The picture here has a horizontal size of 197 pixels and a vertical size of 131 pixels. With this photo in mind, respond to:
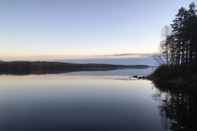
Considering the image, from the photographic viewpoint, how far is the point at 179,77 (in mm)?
60312

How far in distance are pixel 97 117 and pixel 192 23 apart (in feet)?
131

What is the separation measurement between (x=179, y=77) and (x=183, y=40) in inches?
438

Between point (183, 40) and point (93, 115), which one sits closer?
point (93, 115)

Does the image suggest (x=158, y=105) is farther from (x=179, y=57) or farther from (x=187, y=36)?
(x=179, y=57)

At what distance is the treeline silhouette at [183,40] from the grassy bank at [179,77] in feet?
10.5

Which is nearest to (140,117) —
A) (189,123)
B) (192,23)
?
A: (189,123)

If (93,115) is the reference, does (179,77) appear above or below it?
above

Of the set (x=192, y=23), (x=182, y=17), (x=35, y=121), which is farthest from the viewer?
(x=182, y=17)

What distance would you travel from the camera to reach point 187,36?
210 ft

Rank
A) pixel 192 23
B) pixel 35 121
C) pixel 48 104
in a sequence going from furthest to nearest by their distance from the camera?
pixel 192 23 → pixel 48 104 → pixel 35 121

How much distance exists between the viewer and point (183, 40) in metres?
68.1

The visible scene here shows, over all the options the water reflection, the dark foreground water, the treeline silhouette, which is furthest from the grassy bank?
the dark foreground water

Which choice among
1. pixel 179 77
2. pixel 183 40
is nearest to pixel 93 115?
pixel 179 77

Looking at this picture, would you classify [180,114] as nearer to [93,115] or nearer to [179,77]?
[93,115]
